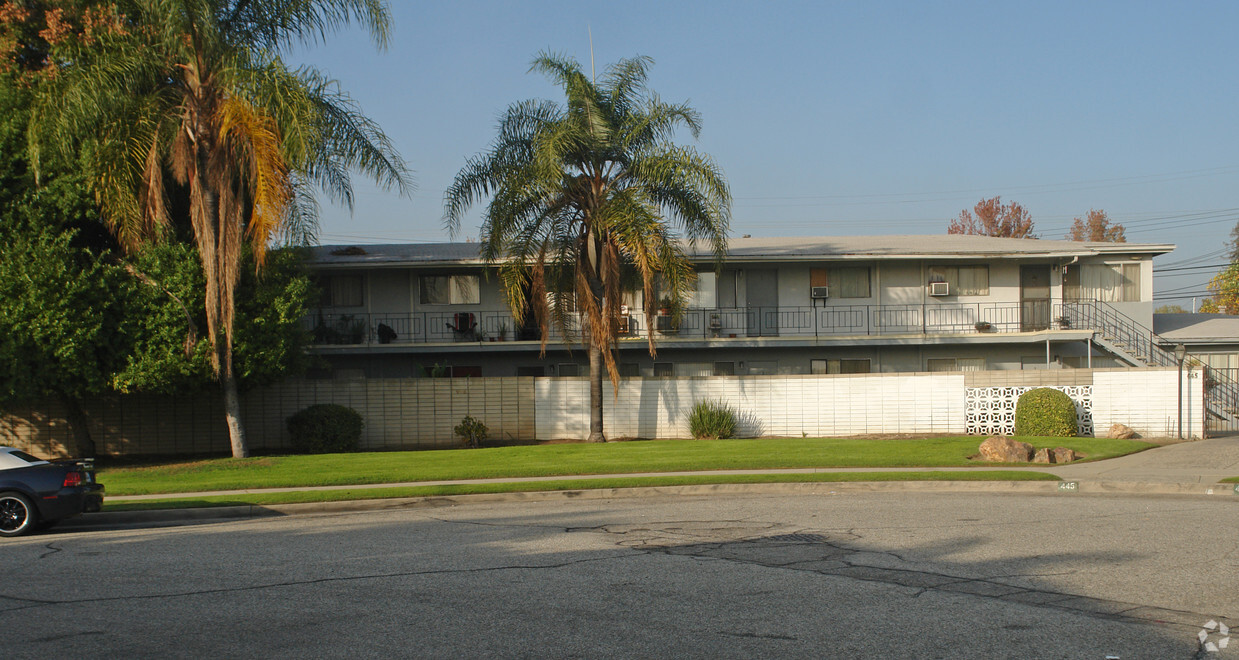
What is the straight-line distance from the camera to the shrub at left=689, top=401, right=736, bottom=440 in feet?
84.7

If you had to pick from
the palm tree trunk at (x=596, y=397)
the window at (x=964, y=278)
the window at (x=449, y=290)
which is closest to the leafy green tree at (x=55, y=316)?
the palm tree trunk at (x=596, y=397)

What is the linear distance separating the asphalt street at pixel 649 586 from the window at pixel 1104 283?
20.4m

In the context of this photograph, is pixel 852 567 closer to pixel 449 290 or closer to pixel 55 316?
pixel 55 316

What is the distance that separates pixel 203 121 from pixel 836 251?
19520 mm

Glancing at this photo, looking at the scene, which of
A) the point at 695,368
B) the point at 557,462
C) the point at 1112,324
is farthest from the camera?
the point at 695,368

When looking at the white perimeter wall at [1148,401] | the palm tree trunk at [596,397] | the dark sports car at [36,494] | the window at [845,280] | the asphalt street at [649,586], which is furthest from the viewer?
the window at [845,280]

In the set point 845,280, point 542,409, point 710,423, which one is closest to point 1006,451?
point 710,423

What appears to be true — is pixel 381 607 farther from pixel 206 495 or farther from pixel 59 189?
pixel 59 189

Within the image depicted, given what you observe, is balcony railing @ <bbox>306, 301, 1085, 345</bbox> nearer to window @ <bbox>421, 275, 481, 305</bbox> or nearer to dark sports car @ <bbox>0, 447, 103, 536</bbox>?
window @ <bbox>421, 275, 481, 305</bbox>

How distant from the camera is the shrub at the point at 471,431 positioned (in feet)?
84.7

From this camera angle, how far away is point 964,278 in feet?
104

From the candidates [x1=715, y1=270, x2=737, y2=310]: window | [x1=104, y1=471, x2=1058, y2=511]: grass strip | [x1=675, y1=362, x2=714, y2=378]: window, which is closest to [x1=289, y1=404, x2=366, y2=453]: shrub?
[x1=104, y1=471, x2=1058, y2=511]: grass strip

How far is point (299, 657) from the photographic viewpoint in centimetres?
604

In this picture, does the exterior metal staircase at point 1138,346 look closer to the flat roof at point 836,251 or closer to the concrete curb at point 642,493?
the flat roof at point 836,251
